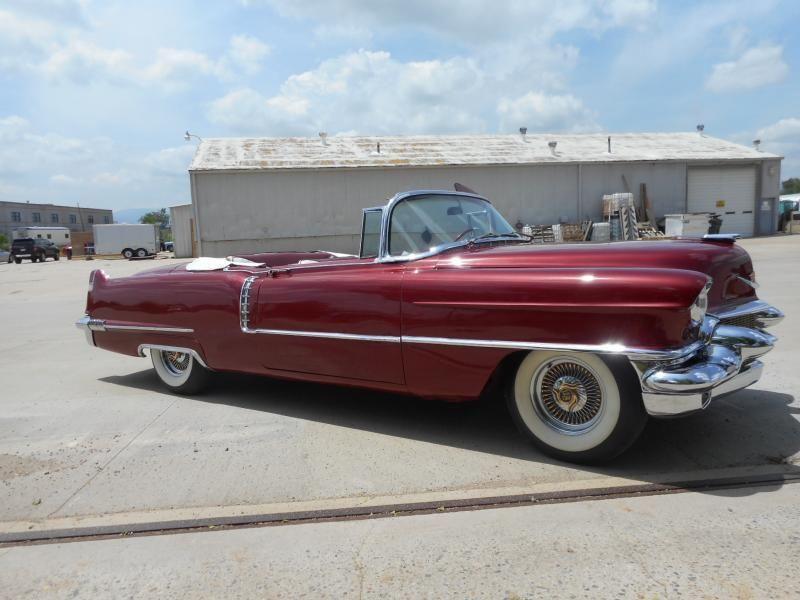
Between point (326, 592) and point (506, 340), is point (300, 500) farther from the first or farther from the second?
point (506, 340)

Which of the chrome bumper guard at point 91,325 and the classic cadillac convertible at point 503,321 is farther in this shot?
the chrome bumper guard at point 91,325

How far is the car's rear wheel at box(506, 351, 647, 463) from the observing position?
2873 millimetres

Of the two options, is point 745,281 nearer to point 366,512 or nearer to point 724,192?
point 366,512

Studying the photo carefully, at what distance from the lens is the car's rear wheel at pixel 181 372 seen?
Result: 15.6 feet

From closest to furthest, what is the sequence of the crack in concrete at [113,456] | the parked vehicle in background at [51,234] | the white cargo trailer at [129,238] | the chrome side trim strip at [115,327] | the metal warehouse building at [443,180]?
the crack in concrete at [113,456] < the chrome side trim strip at [115,327] < the metal warehouse building at [443,180] < the white cargo trailer at [129,238] < the parked vehicle in background at [51,234]

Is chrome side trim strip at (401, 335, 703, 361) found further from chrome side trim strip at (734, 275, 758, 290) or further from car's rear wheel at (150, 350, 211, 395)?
car's rear wheel at (150, 350, 211, 395)

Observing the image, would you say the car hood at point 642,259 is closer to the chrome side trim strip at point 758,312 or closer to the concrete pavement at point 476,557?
the chrome side trim strip at point 758,312

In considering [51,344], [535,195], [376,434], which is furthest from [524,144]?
[376,434]

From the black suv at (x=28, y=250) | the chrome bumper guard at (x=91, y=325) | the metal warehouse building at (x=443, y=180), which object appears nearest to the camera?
the chrome bumper guard at (x=91, y=325)

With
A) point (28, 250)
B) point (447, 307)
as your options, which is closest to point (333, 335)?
point (447, 307)

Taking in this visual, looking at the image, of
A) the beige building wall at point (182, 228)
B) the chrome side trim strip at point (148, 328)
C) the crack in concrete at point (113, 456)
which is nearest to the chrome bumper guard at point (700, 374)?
the crack in concrete at point (113, 456)

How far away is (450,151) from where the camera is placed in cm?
2617

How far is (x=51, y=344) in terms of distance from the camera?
7449mm

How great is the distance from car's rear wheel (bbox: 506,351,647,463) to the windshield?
1103 millimetres
